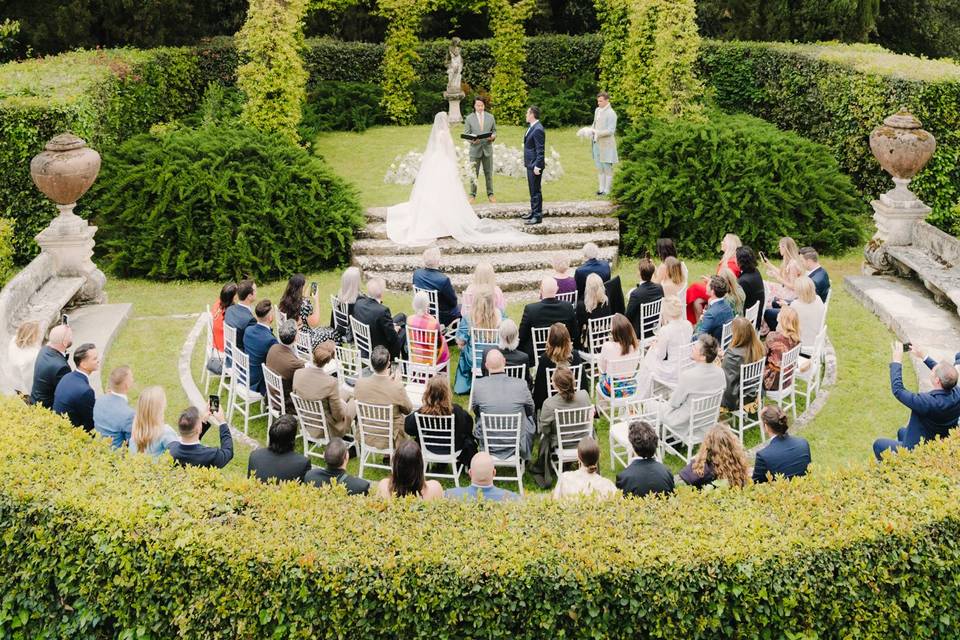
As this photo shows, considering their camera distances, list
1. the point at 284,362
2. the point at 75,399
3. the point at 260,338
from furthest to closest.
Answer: the point at 260,338, the point at 284,362, the point at 75,399

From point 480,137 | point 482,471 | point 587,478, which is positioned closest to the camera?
point 482,471

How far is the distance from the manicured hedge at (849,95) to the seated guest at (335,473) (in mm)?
11342

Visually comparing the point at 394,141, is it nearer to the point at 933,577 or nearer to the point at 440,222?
the point at 440,222

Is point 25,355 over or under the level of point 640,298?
over

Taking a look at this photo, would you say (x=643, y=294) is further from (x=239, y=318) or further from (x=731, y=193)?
(x=731, y=193)

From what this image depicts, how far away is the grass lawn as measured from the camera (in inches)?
398

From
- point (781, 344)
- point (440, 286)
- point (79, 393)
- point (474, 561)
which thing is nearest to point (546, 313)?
point (440, 286)

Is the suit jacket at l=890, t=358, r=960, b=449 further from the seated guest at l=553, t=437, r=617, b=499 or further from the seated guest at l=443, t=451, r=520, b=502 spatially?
the seated guest at l=443, t=451, r=520, b=502

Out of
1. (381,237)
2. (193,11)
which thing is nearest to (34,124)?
(381,237)

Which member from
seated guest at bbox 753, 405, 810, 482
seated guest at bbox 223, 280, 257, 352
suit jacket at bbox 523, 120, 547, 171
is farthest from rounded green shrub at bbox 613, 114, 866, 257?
seated guest at bbox 753, 405, 810, 482

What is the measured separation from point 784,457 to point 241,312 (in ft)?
19.0

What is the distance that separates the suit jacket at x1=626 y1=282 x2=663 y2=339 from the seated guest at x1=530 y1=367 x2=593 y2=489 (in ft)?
8.93

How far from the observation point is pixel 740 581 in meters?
6.09

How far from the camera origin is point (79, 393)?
333 inches
